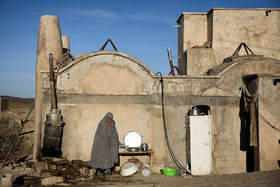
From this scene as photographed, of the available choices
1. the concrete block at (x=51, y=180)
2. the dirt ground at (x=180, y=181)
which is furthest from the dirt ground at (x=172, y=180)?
the concrete block at (x=51, y=180)

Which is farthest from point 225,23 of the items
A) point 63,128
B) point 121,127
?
point 63,128

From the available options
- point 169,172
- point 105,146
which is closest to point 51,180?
point 105,146

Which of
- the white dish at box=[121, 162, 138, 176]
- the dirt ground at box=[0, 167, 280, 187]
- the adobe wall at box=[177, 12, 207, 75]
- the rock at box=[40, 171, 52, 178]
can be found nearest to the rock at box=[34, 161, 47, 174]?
the dirt ground at box=[0, 167, 280, 187]

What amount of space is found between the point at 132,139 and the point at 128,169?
3.37 feet

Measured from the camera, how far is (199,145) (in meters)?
9.80

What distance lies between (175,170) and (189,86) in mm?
2714

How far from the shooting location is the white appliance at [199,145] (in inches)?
382

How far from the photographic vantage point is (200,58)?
1462 cm

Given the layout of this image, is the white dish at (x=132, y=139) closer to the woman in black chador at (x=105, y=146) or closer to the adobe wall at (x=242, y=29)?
the woman in black chador at (x=105, y=146)

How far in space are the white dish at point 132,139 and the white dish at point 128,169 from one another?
0.62 metres

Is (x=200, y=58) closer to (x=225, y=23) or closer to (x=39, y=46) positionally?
(x=225, y=23)

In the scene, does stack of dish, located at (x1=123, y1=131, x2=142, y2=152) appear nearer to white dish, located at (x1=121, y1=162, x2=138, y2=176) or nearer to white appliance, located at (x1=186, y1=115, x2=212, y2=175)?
Answer: white dish, located at (x1=121, y1=162, x2=138, y2=176)

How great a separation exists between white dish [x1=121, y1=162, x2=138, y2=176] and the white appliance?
1.79 metres

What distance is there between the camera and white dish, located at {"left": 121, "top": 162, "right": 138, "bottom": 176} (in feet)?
30.0
